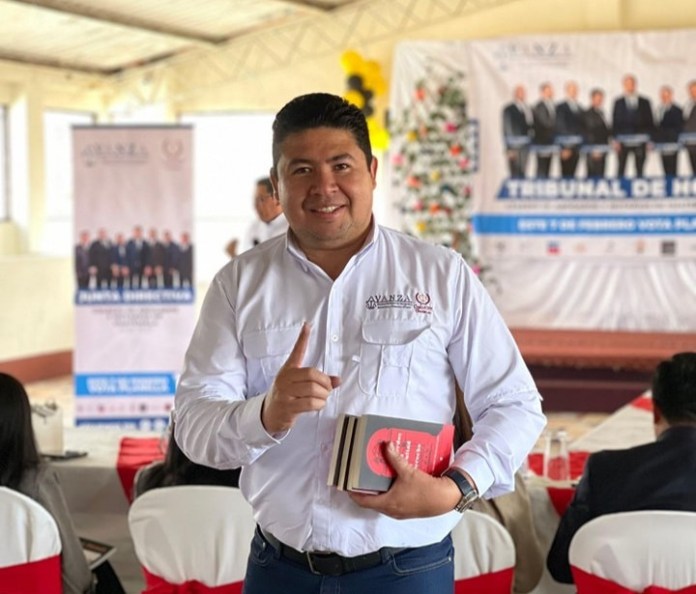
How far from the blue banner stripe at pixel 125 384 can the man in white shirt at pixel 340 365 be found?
4.39 meters

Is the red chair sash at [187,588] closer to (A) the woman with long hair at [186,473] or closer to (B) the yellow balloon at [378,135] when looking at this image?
(A) the woman with long hair at [186,473]

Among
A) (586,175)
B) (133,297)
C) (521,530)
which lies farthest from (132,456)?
(586,175)

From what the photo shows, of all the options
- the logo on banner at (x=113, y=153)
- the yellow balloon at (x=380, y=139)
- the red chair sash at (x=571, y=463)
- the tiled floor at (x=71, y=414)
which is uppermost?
the yellow balloon at (x=380, y=139)

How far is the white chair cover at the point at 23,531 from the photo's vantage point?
2.41 metres

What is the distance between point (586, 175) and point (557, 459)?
5.29m

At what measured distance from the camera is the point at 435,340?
1518 mm

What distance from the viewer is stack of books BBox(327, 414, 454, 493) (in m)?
1.38

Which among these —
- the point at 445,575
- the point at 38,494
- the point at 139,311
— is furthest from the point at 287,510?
the point at 139,311

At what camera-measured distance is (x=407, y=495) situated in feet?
4.52

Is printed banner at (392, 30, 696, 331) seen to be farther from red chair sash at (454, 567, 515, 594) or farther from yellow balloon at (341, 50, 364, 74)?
red chair sash at (454, 567, 515, 594)

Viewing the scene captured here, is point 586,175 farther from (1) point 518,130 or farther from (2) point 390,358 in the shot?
(2) point 390,358

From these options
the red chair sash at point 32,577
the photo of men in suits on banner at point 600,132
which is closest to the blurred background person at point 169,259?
the photo of men in suits on banner at point 600,132

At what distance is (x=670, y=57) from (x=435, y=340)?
6.81 m

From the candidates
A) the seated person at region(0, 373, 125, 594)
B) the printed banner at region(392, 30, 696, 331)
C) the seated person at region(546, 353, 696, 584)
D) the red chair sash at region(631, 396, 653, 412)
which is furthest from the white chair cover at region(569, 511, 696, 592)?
the printed banner at region(392, 30, 696, 331)
